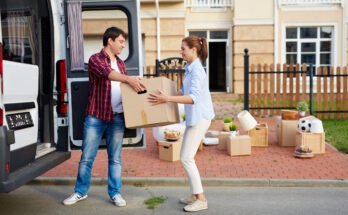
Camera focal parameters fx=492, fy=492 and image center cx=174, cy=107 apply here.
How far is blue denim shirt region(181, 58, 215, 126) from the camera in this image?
17.5 ft

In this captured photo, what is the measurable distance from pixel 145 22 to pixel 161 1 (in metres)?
1.02

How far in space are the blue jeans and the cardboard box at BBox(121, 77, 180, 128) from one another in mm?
271

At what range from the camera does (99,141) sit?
5762 millimetres

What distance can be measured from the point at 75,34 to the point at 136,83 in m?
1.18

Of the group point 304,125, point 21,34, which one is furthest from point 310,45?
point 21,34

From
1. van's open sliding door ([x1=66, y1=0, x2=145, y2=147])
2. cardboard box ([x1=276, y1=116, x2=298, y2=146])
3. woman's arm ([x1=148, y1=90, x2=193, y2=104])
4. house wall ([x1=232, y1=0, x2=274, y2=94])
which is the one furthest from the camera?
house wall ([x1=232, y1=0, x2=274, y2=94])

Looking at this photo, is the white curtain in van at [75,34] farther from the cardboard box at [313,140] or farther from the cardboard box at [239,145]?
the cardboard box at [313,140]

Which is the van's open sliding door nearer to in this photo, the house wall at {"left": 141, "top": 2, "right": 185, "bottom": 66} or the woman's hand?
the woman's hand

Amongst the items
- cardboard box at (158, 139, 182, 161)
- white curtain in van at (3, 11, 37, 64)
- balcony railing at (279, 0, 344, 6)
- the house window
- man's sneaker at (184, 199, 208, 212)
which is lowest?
man's sneaker at (184, 199, 208, 212)

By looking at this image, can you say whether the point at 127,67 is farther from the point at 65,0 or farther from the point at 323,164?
the point at 323,164

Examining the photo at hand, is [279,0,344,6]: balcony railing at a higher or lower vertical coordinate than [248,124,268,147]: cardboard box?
higher

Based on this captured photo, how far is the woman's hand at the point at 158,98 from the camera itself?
17.5 ft

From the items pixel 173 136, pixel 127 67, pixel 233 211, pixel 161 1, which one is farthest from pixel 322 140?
pixel 161 1

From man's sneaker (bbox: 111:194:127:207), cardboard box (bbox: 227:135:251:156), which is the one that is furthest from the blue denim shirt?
cardboard box (bbox: 227:135:251:156)
